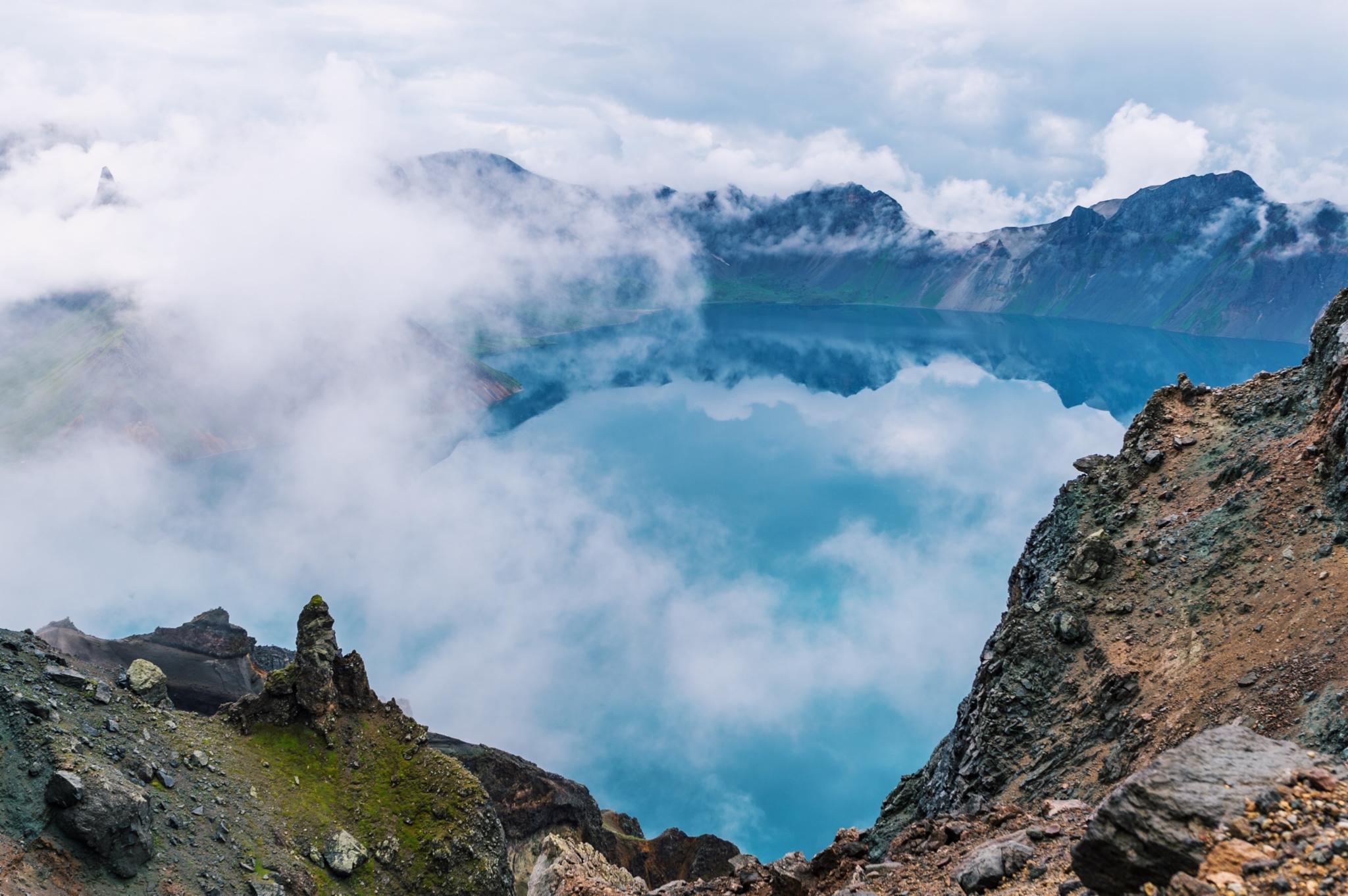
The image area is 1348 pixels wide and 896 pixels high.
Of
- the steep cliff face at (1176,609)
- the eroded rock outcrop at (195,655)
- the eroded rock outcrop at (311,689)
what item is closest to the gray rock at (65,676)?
the eroded rock outcrop at (311,689)

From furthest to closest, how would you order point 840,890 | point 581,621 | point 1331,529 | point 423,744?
point 581,621
point 423,744
point 1331,529
point 840,890

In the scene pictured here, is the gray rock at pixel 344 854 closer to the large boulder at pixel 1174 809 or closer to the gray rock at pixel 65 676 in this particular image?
the gray rock at pixel 65 676

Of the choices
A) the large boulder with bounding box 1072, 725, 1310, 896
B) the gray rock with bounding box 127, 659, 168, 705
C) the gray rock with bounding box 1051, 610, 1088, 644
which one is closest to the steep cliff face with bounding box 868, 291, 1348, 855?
the gray rock with bounding box 1051, 610, 1088, 644

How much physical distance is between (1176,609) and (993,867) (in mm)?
17273

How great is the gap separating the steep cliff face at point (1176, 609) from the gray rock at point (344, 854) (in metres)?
25.1

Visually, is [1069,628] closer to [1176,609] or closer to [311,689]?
[1176,609]

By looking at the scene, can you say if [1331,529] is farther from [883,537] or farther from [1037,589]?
[883,537]

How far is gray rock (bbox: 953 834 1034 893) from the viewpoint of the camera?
1880 centimetres

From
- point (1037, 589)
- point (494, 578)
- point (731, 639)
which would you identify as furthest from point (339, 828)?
point (494, 578)

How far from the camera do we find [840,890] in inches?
877

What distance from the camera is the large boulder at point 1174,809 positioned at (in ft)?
42.7

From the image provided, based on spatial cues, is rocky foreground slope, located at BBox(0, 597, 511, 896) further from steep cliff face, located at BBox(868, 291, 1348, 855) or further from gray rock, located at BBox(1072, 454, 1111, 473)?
gray rock, located at BBox(1072, 454, 1111, 473)

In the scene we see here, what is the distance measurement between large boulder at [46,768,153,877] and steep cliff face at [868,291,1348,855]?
26.7 meters

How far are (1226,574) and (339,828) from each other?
135 ft
